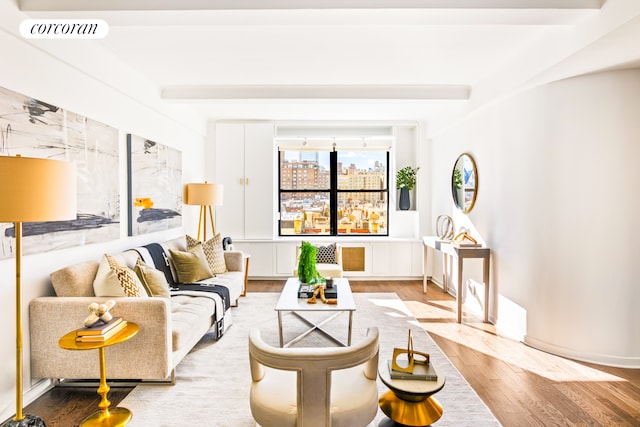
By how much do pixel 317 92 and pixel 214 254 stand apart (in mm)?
2349

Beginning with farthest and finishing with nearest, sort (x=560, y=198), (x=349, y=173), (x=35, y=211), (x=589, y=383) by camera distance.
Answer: (x=349, y=173) → (x=560, y=198) → (x=589, y=383) → (x=35, y=211)

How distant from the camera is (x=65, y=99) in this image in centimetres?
283

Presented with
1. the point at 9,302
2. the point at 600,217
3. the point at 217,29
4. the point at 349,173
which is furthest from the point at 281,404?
the point at 349,173

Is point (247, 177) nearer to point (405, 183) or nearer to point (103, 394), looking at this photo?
point (405, 183)

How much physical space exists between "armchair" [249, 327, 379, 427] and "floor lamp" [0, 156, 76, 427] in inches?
49.5

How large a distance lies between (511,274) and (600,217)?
101 cm

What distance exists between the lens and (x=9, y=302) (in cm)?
235

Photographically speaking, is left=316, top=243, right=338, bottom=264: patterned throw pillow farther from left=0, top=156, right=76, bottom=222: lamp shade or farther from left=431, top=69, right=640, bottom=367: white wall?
left=0, top=156, right=76, bottom=222: lamp shade

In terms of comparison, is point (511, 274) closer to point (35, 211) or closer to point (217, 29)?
point (217, 29)

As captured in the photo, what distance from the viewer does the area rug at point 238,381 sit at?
232cm

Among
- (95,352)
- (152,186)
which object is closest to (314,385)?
(95,352)

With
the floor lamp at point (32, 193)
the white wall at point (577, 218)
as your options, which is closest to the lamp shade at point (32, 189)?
the floor lamp at point (32, 193)

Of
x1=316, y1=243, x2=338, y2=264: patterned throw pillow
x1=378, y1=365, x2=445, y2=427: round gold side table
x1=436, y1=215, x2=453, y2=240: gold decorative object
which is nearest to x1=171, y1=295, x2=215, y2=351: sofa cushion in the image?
x1=378, y1=365, x2=445, y2=427: round gold side table

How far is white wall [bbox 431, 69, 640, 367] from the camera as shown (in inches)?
119
